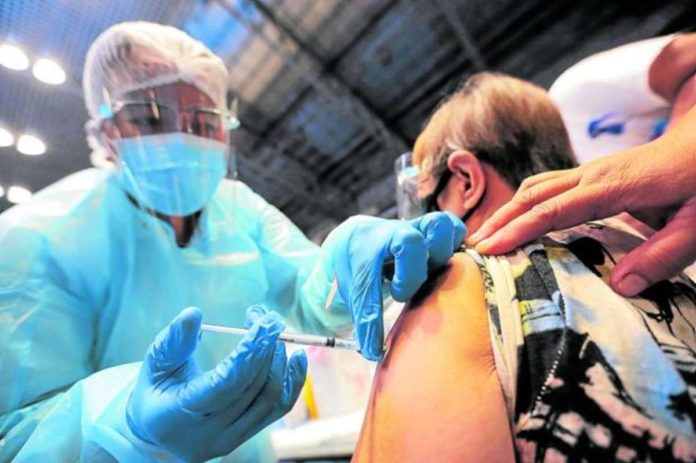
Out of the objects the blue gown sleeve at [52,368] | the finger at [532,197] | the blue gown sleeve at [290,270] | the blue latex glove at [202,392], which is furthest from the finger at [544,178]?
the blue gown sleeve at [52,368]

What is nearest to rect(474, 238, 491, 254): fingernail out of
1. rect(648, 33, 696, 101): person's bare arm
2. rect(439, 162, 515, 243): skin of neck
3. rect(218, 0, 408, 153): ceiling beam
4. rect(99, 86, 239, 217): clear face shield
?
rect(439, 162, 515, 243): skin of neck

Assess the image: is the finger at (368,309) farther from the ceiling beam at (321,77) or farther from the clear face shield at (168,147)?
the ceiling beam at (321,77)

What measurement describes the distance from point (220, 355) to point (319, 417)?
1641mm

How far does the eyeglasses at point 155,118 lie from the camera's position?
1.13 m

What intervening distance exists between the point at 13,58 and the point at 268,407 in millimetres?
1266

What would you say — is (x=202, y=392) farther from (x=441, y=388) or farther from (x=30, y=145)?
(x=30, y=145)

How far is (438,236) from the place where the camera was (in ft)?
2.29

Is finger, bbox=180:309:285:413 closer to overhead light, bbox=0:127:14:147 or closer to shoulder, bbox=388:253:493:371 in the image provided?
shoulder, bbox=388:253:493:371

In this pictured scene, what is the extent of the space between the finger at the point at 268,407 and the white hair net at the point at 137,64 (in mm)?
862

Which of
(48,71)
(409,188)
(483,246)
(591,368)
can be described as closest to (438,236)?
(483,246)

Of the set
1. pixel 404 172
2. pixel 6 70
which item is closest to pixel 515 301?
pixel 404 172

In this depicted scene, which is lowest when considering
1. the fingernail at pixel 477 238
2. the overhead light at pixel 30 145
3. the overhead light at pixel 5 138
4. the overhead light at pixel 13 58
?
the fingernail at pixel 477 238

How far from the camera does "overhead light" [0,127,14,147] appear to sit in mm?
1201

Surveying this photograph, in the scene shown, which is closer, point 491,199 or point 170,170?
point 491,199
